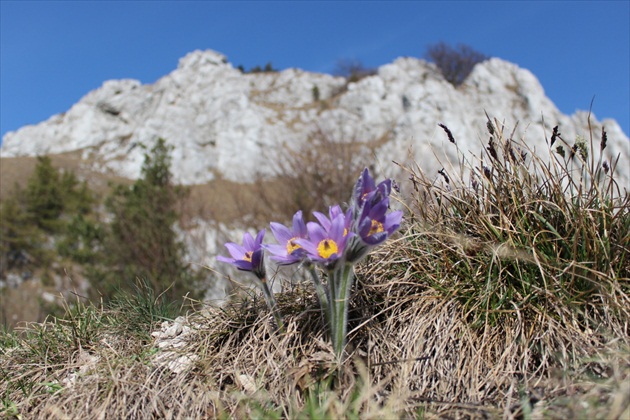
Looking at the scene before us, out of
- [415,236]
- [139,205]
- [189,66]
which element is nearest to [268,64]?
[189,66]

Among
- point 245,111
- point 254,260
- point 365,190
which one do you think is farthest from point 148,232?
point 245,111

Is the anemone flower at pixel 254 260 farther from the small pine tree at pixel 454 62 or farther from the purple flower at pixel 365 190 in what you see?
the small pine tree at pixel 454 62

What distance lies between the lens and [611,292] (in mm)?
1633

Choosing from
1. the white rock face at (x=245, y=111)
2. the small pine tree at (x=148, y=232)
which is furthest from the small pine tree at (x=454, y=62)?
the small pine tree at (x=148, y=232)

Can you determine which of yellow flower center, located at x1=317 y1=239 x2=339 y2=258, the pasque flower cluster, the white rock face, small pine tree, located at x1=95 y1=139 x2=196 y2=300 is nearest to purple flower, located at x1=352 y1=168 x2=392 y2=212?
the pasque flower cluster

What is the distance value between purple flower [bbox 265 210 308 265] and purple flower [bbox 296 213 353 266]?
41mm

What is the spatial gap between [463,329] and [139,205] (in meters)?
12.3

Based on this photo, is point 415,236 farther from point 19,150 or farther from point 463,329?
point 19,150

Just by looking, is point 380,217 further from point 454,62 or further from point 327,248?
point 454,62

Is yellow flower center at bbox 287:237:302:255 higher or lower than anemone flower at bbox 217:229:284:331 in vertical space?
higher

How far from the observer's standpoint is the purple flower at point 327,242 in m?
1.42

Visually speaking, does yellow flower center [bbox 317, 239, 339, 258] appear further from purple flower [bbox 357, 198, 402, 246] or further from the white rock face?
the white rock face

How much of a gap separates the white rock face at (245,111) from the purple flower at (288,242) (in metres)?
31.7

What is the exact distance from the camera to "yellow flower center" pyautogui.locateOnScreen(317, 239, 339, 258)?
1.46 m
